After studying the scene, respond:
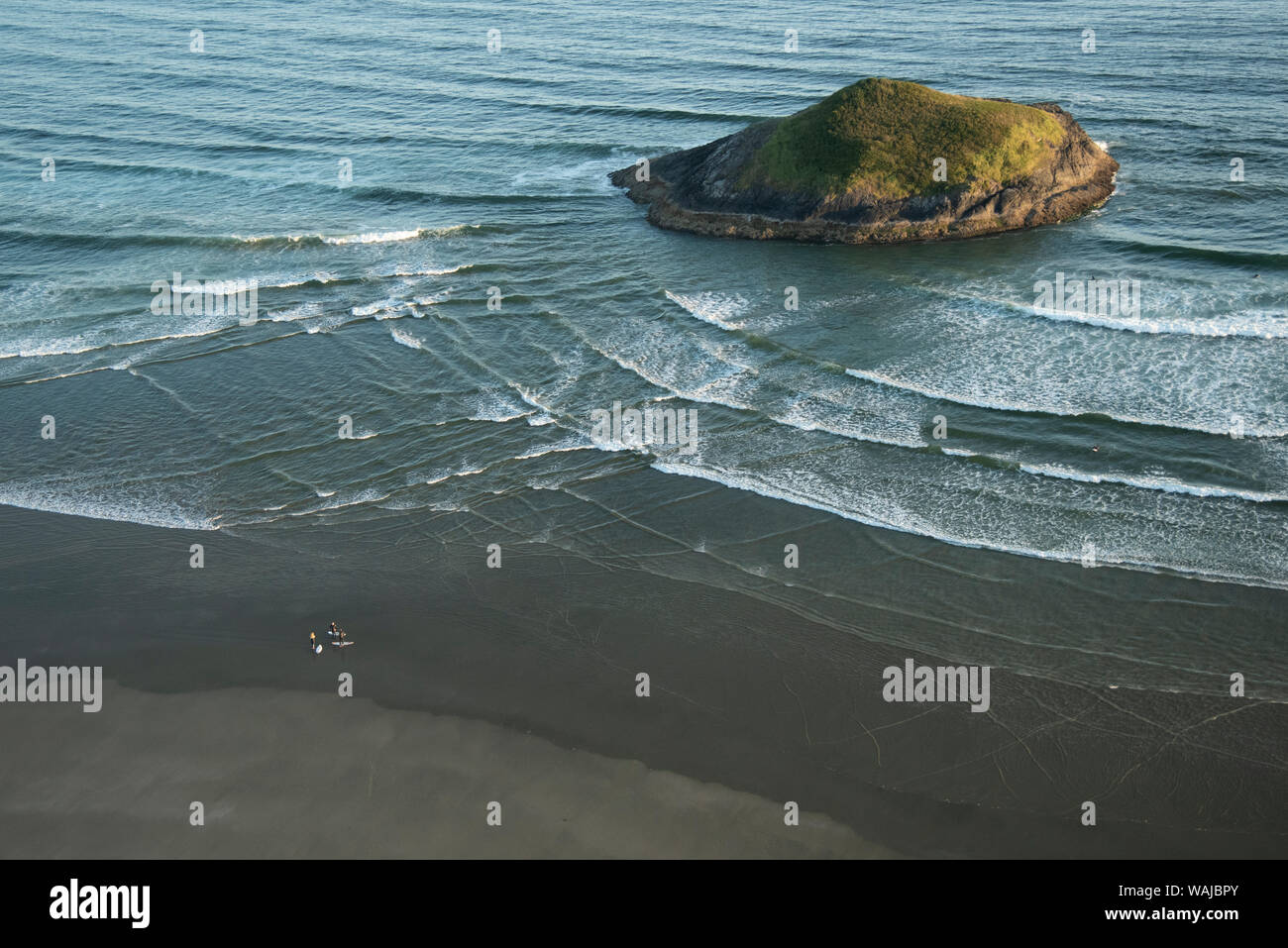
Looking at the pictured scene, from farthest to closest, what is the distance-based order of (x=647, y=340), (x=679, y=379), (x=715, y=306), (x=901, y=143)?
(x=901, y=143)
(x=715, y=306)
(x=647, y=340)
(x=679, y=379)

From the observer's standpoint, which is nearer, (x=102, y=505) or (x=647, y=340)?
(x=102, y=505)

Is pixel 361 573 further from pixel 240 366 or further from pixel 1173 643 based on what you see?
pixel 1173 643

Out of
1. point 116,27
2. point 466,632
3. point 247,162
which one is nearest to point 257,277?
point 247,162

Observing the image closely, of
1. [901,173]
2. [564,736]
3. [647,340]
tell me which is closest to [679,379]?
[647,340]

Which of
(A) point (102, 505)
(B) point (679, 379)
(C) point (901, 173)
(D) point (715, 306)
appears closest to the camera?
(A) point (102, 505)

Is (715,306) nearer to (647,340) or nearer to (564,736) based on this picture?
(647,340)
